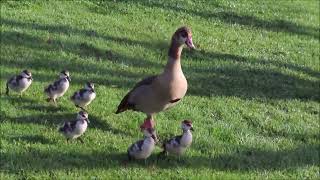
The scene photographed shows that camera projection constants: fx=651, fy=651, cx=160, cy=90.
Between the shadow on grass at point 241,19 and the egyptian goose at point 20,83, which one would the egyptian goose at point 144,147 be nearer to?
the egyptian goose at point 20,83

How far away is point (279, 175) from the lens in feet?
33.7

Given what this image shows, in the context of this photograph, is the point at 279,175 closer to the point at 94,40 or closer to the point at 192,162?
the point at 192,162

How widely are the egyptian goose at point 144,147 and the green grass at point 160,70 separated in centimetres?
20

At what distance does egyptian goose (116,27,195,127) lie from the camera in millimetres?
9852

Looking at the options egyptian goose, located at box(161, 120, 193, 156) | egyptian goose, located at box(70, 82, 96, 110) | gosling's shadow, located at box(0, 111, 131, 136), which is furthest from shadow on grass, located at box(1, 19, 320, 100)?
egyptian goose, located at box(161, 120, 193, 156)

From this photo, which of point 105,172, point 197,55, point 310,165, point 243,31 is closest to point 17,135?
point 105,172

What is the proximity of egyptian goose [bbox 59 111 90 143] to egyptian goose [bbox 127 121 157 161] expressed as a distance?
2.74 ft

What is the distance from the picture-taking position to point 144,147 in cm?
932

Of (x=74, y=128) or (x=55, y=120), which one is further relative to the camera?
(x=55, y=120)

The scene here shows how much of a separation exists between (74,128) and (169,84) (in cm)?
157

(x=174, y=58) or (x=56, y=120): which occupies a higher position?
(x=174, y=58)

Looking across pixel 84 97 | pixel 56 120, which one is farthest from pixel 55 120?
pixel 84 97

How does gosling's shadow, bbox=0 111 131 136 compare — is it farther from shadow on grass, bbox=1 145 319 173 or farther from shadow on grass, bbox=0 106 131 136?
shadow on grass, bbox=1 145 319 173

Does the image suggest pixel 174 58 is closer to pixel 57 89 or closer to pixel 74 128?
pixel 74 128
